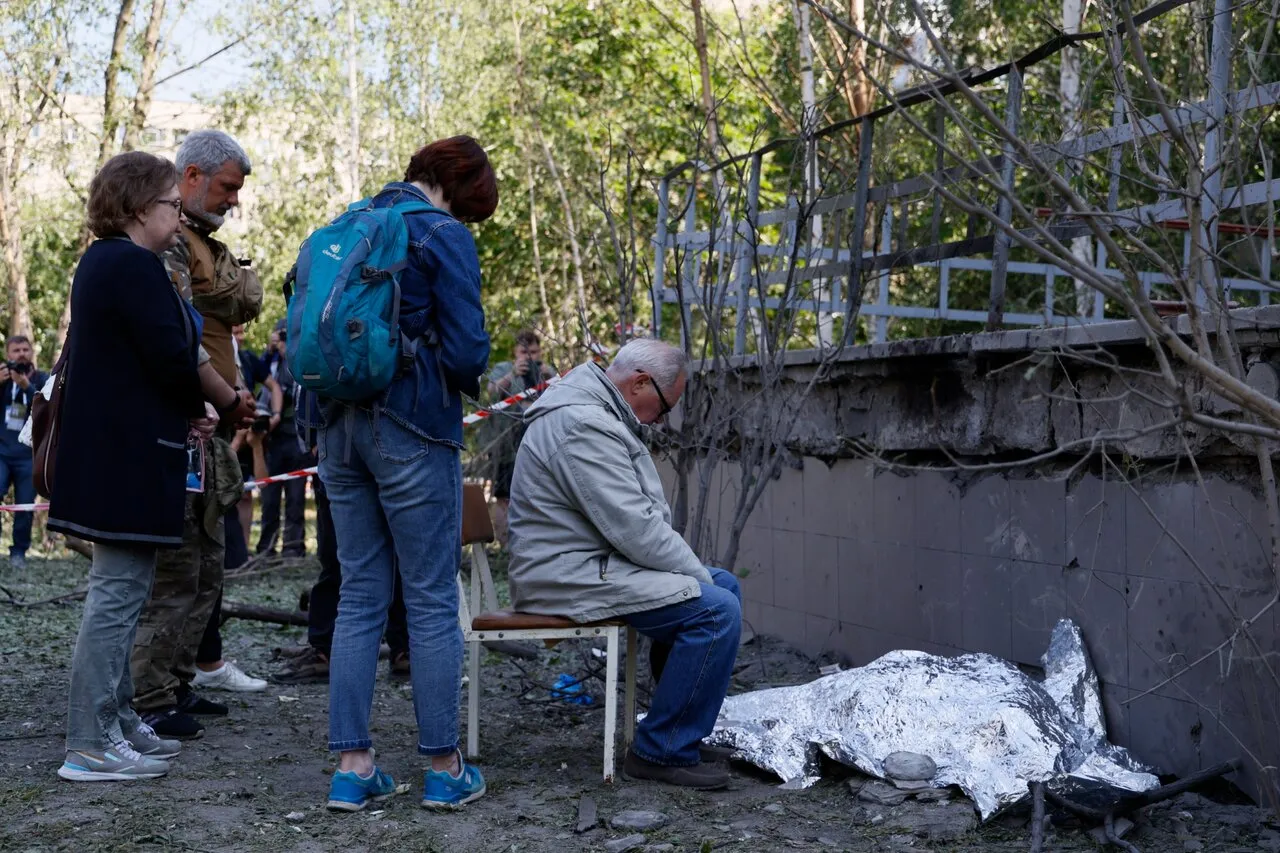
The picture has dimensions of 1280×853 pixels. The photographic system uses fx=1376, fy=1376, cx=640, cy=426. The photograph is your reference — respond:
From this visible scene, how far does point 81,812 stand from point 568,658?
2924mm

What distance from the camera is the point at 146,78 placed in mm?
14625

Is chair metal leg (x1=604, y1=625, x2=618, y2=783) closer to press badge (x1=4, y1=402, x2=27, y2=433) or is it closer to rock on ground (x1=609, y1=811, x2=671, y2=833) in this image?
rock on ground (x1=609, y1=811, x2=671, y2=833)

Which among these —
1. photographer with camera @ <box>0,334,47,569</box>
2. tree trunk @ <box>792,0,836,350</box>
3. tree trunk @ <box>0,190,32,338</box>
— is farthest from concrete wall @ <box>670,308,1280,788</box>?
tree trunk @ <box>0,190,32,338</box>

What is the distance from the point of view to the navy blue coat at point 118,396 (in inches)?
147

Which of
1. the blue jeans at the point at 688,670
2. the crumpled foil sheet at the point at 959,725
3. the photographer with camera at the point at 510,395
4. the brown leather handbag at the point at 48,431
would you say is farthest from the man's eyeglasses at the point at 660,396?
the photographer with camera at the point at 510,395

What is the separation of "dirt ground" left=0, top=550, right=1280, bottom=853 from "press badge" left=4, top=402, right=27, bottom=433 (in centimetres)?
644

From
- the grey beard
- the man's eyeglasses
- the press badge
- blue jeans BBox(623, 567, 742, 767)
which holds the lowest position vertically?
blue jeans BBox(623, 567, 742, 767)

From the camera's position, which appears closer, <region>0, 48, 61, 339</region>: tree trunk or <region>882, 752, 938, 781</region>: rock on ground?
<region>882, 752, 938, 781</region>: rock on ground

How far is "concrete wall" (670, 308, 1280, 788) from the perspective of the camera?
387cm

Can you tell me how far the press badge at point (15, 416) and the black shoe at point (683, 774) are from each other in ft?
27.3

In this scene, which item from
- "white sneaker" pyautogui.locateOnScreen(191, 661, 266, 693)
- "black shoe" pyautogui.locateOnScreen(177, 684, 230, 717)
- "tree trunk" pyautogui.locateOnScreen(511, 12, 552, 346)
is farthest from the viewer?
"tree trunk" pyautogui.locateOnScreen(511, 12, 552, 346)

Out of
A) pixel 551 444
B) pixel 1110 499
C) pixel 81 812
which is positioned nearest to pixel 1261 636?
pixel 1110 499

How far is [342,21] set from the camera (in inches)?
864

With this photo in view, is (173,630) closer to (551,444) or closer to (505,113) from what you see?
(551,444)
